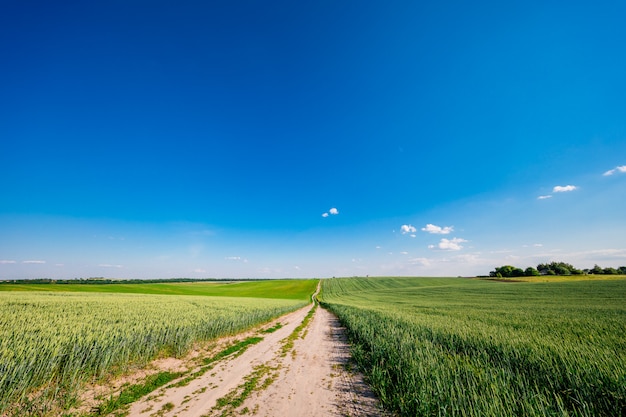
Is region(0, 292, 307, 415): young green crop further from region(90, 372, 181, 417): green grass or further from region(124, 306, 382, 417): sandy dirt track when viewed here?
region(124, 306, 382, 417): sandy dirt track

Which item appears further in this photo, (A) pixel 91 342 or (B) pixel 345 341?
(B) pixel 345 341

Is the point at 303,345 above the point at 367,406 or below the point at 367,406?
below

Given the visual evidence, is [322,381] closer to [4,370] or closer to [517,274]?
[4,370]

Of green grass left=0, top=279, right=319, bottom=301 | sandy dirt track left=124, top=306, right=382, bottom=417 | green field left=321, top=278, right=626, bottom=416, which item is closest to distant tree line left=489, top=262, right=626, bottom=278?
green grass left=0, top=279, right=319, bottom=301

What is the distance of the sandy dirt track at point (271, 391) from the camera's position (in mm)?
5973

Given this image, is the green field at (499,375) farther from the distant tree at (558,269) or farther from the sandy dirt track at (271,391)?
the distant tree at (558,269)

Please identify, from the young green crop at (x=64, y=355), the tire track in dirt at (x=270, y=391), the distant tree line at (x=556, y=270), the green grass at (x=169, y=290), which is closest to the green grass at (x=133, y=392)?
the tire track in dirt at (x=270, y=391)

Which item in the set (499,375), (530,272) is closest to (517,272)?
(530,272)

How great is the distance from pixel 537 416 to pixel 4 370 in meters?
11.1

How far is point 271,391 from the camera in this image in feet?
23.6

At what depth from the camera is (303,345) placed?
13523mm

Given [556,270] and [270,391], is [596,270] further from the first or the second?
[270,391]

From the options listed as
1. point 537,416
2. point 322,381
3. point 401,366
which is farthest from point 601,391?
point 322,381

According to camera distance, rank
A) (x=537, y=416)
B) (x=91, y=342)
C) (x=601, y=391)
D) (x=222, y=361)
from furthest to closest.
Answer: (x=222, y=361) → (x=91, y=342) → (x=601, y=391) → (x=537, y=416)
